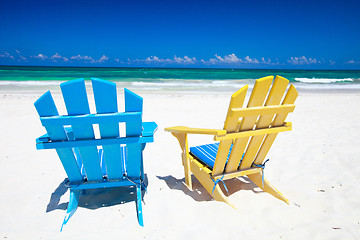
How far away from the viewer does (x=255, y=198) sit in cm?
253

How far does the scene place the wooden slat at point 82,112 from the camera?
1654 mm

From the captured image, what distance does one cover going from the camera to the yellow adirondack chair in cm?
187

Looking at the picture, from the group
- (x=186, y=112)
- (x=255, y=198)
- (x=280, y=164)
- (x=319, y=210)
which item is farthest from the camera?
(x=186, y=112)

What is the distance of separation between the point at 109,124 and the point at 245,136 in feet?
3.97

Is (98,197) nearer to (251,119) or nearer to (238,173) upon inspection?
(238,173)

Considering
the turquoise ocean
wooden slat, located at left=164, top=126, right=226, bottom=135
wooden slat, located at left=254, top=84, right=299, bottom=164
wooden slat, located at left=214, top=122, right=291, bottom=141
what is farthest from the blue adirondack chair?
the turquoise ocean

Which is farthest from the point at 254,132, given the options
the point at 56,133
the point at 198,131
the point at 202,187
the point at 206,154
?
the point at 56,133

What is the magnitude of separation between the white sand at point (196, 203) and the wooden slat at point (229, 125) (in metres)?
0.46

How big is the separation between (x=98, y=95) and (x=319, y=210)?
245cm

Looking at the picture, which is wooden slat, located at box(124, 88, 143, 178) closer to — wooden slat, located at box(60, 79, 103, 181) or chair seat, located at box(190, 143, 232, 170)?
wooden slat, located at box(60, 79, 103, 181)

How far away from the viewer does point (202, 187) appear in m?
2.80

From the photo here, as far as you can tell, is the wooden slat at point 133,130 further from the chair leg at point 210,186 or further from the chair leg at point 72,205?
the chair leg at point 210,186

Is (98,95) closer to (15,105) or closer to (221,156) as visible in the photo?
(221,156)

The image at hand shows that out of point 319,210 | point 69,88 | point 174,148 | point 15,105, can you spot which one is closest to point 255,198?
point 319,210
